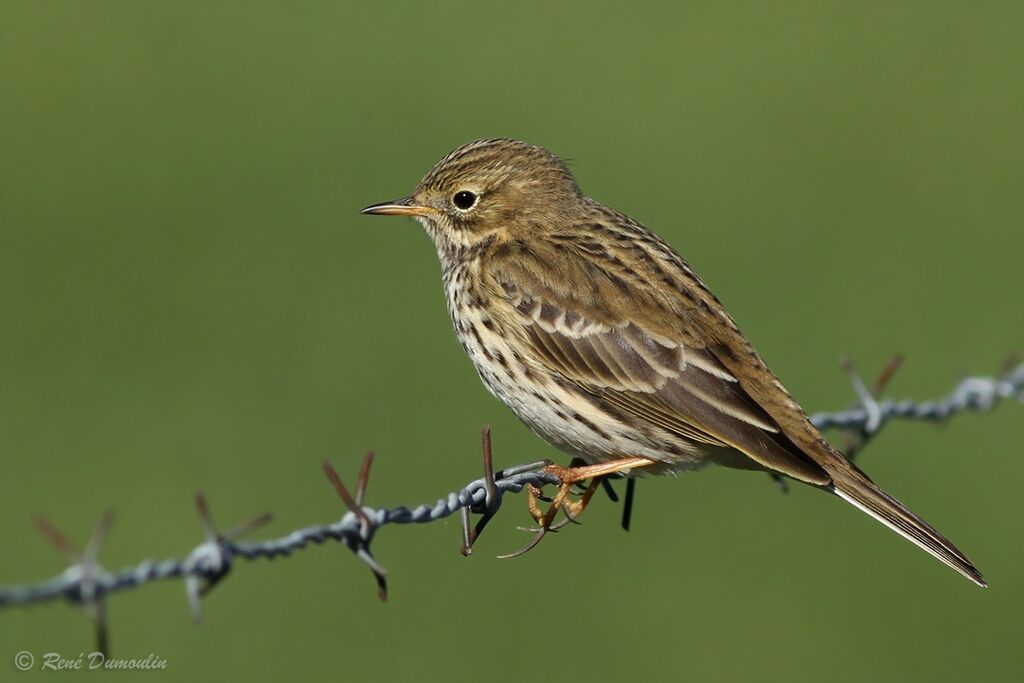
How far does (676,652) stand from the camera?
1133 centimetres

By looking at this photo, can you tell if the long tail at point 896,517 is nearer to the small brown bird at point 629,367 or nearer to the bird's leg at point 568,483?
the small brown bird at point 629,367

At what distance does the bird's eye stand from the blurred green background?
3485 millimetres

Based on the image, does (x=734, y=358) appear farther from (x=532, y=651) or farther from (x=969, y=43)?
(x=969, y=43)

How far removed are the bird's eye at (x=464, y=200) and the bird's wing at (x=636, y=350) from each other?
81 centimetres

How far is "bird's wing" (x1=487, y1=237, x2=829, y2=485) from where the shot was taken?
7.29 m

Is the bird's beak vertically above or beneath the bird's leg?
above

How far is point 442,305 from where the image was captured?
1475cm

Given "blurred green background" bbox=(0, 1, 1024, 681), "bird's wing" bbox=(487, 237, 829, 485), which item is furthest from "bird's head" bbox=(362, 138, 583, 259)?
"blurred green background" bbox=(0, 1, 1024, 681)

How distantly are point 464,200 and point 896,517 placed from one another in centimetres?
289

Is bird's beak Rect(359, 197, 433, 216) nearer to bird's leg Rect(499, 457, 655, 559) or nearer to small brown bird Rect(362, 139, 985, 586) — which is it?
small brown bird Rect(362, 139, 985, 586)

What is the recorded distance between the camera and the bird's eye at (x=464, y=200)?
859 centimetres

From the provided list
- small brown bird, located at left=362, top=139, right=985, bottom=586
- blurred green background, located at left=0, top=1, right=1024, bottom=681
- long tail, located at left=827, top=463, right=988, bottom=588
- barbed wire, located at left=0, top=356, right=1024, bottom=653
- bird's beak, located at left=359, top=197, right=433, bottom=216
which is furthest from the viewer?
blurred green background, located at left=0, top=1, right=1024, bottom=681

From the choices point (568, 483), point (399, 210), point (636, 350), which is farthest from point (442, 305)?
point (568, 483)

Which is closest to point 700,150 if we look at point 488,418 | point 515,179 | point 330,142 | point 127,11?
point 330,142
